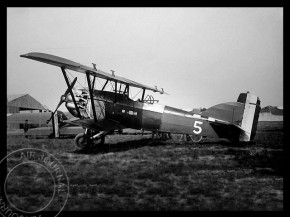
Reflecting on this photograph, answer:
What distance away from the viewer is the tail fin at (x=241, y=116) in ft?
31.3

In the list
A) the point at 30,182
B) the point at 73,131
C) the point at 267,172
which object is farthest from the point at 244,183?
the point at 73,131

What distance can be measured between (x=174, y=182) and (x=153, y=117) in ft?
17.5

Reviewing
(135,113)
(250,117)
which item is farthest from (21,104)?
(250,117)

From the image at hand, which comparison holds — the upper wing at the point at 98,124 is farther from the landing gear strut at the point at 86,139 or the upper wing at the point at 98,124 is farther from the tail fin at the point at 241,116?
the tail fin at the point at 241,116

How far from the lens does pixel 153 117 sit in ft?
33.6

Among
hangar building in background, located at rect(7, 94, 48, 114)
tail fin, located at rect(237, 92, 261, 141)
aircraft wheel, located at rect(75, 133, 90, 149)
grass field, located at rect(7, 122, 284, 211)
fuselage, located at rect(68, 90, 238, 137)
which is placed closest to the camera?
grass field, located at rect(7, 122, 284, 211)

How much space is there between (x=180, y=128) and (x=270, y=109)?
65820 mm

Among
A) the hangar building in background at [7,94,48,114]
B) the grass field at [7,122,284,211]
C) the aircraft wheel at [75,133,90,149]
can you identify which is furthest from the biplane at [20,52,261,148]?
the hangar building in background at [7,94,48,114]

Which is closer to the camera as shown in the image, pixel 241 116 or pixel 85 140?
pixel 85 140

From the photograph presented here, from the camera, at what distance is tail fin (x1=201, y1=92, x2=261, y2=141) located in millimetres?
9555

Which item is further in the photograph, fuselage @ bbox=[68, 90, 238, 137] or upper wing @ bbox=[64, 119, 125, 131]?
fuselage @ bbox=[68, 90, 238, 137]

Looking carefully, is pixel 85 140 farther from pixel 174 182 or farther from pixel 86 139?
Answer: pixel 174 182

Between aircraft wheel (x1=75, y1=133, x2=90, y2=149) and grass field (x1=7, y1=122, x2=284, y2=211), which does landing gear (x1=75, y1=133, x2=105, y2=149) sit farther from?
grass field (x1=7, y1=122, x2=284, y2=211)
